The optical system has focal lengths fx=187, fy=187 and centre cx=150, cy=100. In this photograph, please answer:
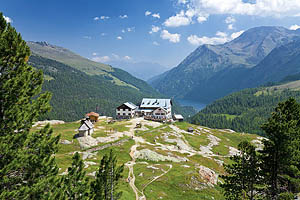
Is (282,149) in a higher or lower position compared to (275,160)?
higher

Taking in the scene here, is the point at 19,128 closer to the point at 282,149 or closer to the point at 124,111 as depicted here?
the point at 282,149

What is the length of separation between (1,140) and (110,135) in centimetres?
7417

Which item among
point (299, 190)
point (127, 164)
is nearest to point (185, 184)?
point (127, 164)

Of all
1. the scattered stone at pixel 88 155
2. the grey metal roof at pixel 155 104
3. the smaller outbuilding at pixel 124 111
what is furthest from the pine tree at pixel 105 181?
the grey metal roof at pixel 155 104

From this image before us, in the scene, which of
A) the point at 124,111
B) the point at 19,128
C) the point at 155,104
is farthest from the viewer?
the point at 155,104

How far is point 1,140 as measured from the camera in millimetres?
14273

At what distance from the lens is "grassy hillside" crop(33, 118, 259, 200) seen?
4784 cm

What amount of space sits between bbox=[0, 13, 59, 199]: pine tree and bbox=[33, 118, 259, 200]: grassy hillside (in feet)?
9.91

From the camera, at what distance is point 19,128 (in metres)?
15.8

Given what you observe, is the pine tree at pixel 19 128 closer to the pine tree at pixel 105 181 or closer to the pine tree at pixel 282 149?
the pine tree at pixel 105 181

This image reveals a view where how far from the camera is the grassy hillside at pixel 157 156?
4784 centimetres

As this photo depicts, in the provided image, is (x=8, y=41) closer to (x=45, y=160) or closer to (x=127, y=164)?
(x=45, y=160)

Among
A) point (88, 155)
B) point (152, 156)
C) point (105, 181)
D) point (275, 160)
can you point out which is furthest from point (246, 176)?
point (88, 155)

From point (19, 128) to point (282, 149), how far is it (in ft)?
95.8
